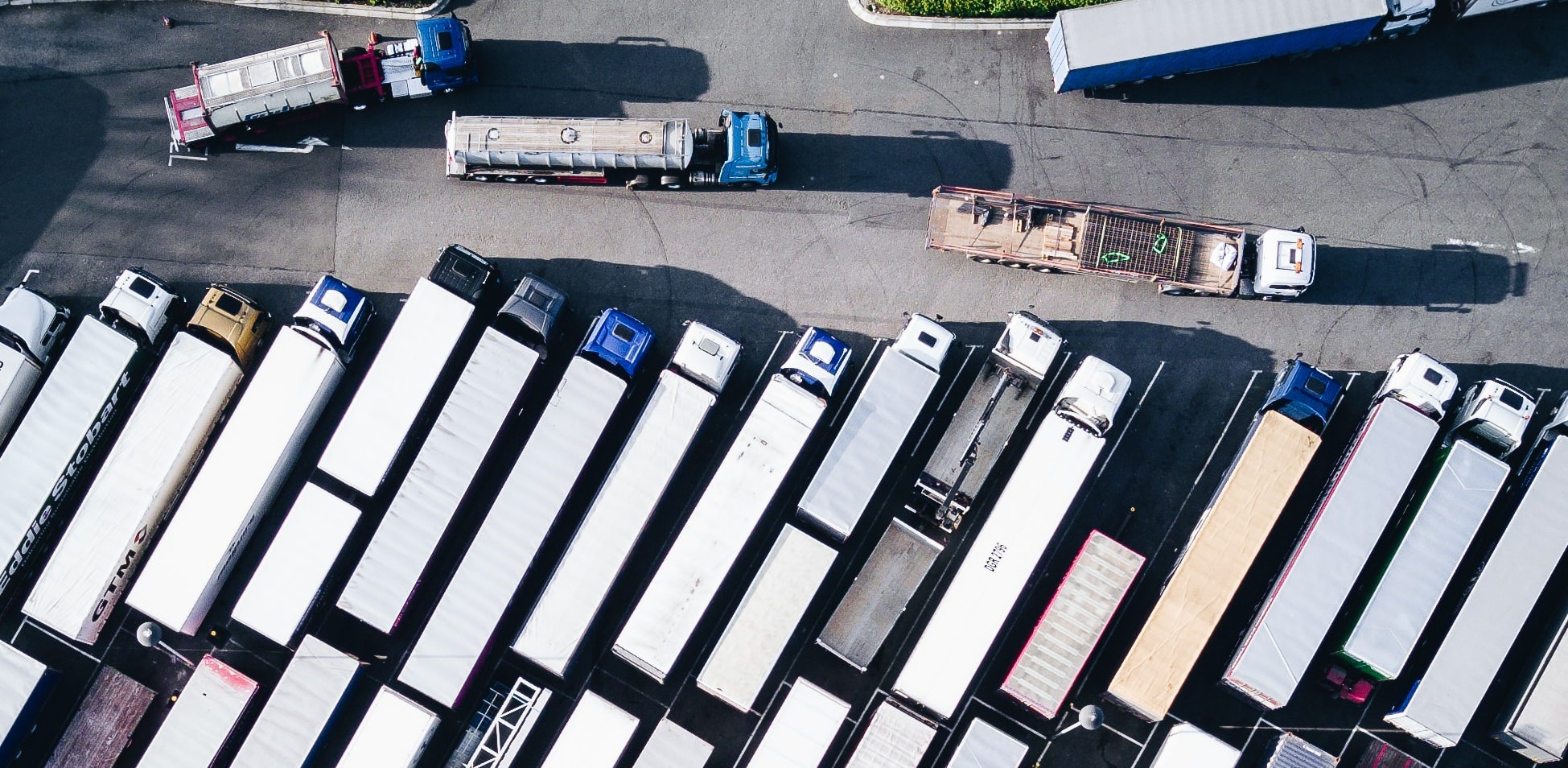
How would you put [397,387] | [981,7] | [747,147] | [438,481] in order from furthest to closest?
1. [981,7]
2. [747,147]
3. [397,387]
4. [438,481]

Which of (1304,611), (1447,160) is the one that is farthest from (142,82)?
(1447,160)

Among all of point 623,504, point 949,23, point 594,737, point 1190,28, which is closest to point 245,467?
point 623,504

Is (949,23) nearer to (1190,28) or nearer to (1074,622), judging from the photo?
(1190,28)

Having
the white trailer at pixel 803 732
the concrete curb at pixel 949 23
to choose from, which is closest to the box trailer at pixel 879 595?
the white trailer at pixel 803 732

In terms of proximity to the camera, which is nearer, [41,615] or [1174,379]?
[41,615]

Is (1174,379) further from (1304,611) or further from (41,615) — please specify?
(41,615)

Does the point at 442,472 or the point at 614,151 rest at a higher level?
the point at 614,151
